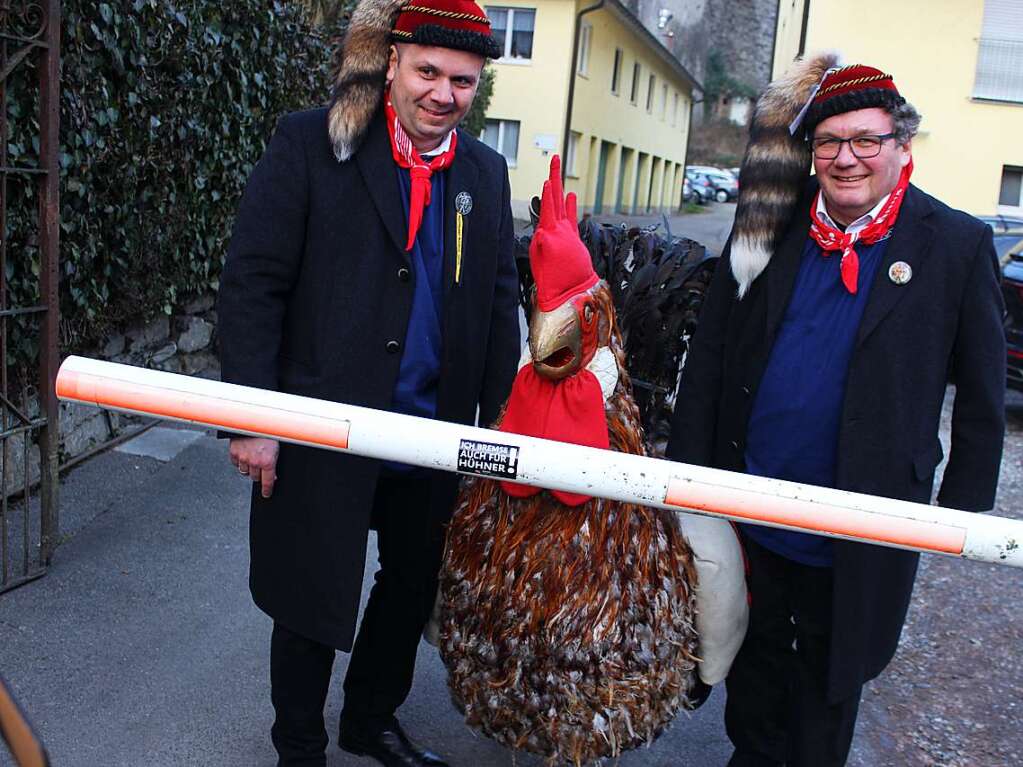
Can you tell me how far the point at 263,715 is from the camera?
3.57 metres

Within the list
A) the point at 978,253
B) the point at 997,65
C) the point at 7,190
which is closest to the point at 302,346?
the point at 978,253

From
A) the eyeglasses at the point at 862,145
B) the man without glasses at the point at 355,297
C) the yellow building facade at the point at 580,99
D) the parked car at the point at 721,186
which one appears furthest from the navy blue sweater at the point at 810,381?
the parked car at the point at 721,186

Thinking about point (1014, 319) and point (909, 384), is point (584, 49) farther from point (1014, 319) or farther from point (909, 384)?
point (909, 384)

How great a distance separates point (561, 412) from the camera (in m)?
2.48

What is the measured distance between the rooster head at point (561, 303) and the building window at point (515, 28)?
2478cm

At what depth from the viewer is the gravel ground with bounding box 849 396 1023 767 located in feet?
12.5

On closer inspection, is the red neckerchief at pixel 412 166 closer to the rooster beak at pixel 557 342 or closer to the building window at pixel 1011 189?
the rooster beak at pixel 557 342

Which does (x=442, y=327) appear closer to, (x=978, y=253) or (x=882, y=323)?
(x=882, y=323)

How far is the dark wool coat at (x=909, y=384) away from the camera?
2639 mm

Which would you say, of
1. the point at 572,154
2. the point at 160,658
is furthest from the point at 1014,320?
the point at 572,154

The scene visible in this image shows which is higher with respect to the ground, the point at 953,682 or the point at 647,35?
the point at 647,35

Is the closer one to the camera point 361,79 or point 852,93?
point 852,93

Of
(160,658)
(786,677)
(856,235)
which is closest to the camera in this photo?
(856,235)

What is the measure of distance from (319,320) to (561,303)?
2.21 feet
